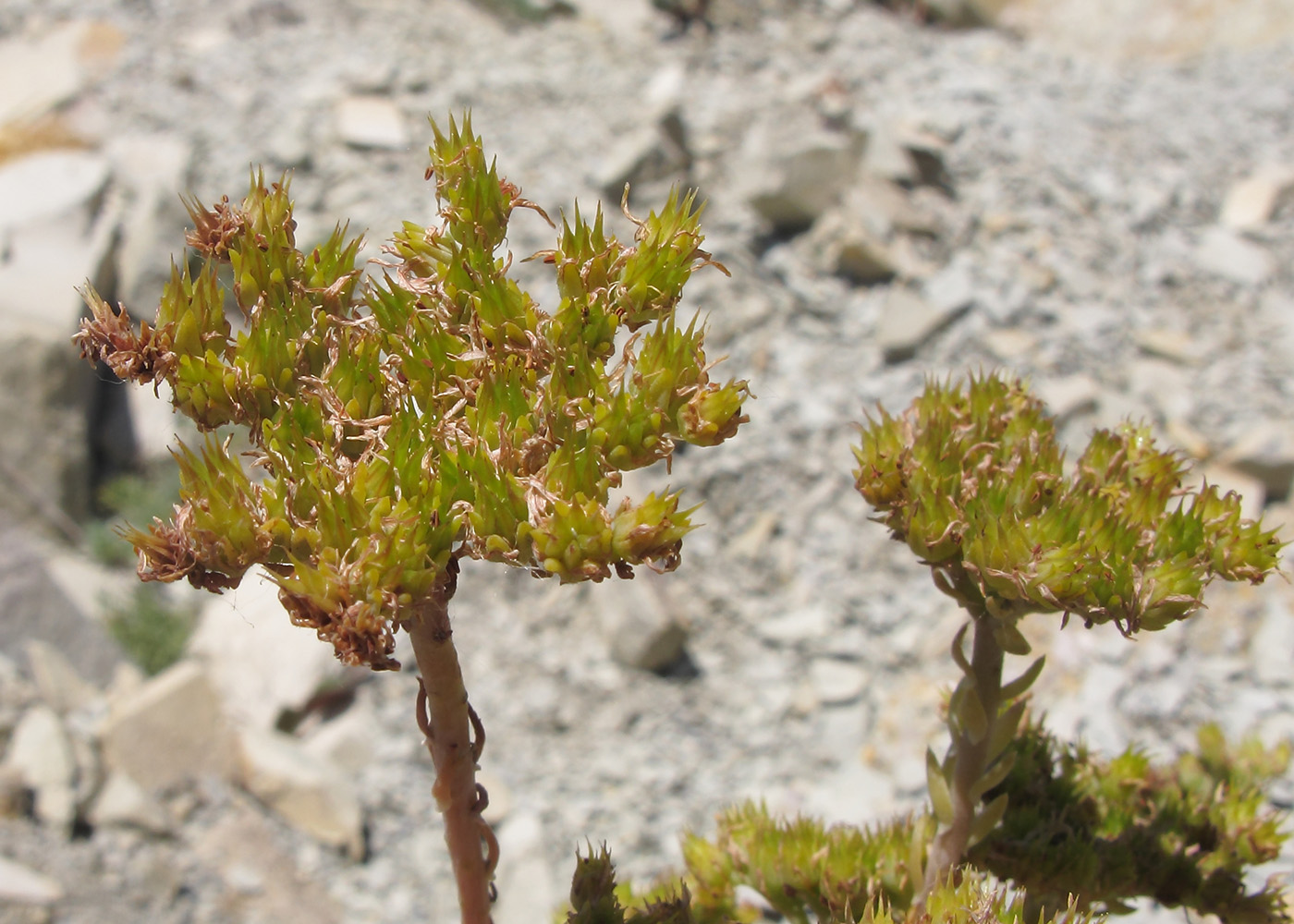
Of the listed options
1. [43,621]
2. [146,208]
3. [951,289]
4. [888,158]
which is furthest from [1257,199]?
[43,621]

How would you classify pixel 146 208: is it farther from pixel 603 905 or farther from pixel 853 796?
pixel 603 905

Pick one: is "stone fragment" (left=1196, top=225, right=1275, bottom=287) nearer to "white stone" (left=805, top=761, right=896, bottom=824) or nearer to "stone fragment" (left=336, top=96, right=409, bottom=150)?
"white stone" (left=805, top=761, right=896, bottom=824)

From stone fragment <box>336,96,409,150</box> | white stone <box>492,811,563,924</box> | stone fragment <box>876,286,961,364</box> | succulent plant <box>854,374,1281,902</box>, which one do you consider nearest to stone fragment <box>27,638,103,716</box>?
white stone <box>492,811,563,924</box>

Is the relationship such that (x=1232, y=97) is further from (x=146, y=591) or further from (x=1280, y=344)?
(x=146, y=591)

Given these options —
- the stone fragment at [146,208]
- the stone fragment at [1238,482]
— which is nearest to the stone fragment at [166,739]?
the stone fragment at [146,208]

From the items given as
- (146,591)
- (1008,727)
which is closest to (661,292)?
(1008,727)

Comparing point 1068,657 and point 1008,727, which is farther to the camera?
point 1068,657
